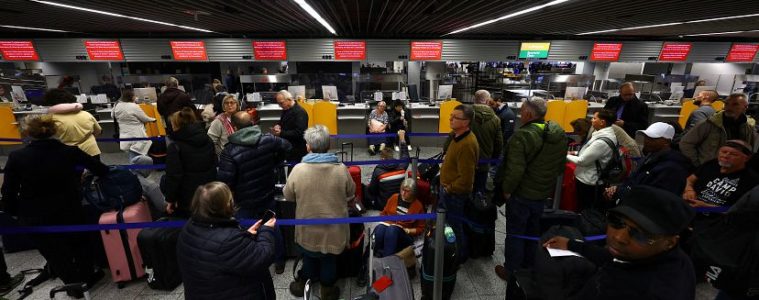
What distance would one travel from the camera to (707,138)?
10.6ft

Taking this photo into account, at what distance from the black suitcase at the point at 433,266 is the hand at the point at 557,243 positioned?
2.22ft

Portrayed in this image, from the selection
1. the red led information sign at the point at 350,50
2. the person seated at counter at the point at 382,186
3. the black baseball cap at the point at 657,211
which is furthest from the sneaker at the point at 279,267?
the red led information sign at the point at 350,50

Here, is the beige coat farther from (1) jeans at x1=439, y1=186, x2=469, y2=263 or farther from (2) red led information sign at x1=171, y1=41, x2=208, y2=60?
(2) red led information sign at x1=171, y1=41, x2=208, y2=60

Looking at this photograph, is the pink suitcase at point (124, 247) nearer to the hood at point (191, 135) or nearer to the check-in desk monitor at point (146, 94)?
the hood at point (191, 135)

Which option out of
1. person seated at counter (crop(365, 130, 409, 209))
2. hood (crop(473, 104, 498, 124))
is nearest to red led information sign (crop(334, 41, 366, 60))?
person seated at counter (crop(365, 130, 409, 209))

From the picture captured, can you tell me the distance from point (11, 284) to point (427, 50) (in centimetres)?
986

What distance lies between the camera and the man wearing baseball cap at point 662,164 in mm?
2459

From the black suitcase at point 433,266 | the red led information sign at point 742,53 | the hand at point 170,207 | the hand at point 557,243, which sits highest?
the red led information sign at point 742,53

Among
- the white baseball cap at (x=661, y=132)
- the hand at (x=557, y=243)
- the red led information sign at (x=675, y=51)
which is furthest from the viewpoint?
the red led information sign at (x=675, y=51)

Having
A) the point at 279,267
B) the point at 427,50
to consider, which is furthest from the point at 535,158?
the point at 427,50

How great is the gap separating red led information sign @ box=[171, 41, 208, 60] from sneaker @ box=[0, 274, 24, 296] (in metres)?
8.25

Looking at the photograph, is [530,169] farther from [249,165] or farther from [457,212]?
[249,165]

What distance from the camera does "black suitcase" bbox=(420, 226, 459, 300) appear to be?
245cm

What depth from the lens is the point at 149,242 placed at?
2.65m
